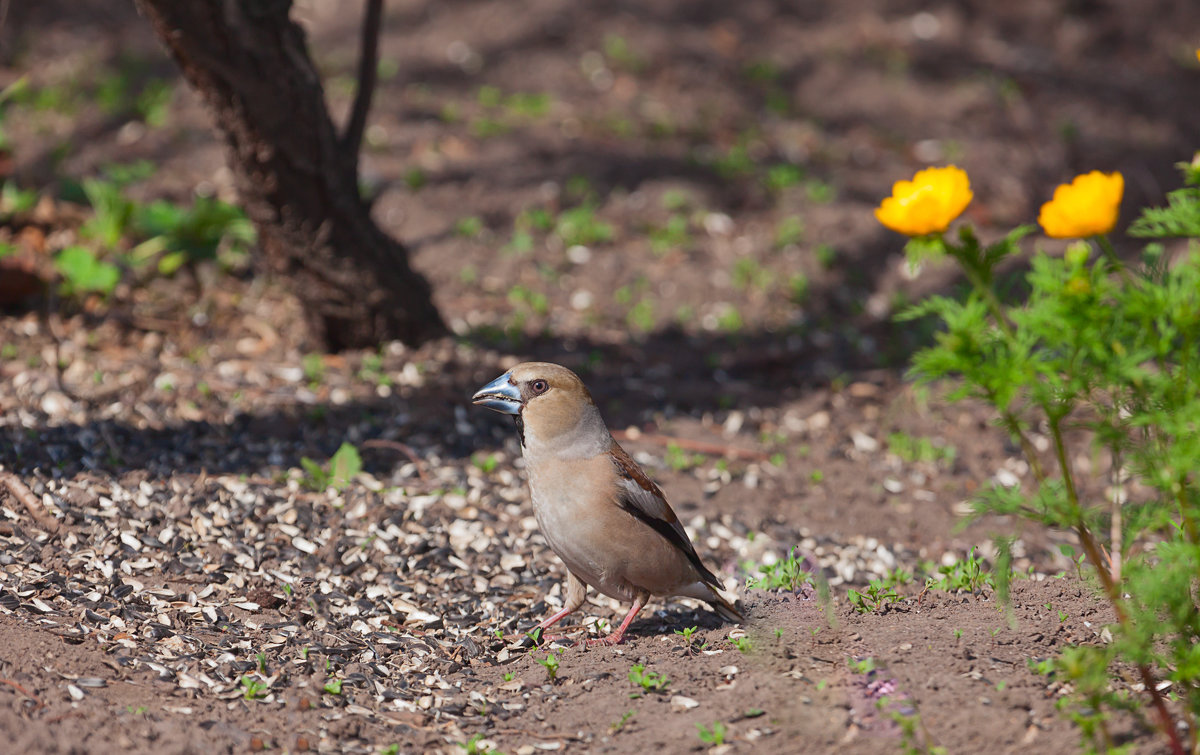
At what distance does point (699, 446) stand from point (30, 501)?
123 inches

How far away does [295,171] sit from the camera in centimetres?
514

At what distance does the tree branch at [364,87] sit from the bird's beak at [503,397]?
2071 millimetres

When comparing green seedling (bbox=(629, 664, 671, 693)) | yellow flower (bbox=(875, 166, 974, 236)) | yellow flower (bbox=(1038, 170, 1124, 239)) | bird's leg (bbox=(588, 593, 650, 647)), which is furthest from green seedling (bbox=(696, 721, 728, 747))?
yellow flower (bbox=(1038, 170, 1124, 239))

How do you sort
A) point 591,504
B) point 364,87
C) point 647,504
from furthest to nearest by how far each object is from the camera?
1. point 364,87
2. point 647,504
3. point 591,504

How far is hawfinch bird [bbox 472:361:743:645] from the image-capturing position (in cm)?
366

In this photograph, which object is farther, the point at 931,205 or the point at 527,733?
the point at 527,733

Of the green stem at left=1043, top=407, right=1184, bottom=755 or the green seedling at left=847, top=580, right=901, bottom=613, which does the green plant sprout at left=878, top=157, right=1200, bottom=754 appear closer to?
the green stem at left=1043, top=407, right=1184, bottom=755

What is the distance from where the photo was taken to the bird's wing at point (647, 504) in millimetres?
3740

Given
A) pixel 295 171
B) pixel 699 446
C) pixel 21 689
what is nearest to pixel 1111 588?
pixel 21 689

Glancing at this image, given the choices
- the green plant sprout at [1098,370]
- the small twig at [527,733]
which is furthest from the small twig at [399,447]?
the green plant sprout at [1098,370]

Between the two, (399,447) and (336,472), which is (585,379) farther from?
(336,472)

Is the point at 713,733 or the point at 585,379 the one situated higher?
the point at 713,733

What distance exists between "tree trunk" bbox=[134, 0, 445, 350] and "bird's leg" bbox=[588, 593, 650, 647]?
Result: 8.39ft

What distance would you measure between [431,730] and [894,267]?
219 inches
